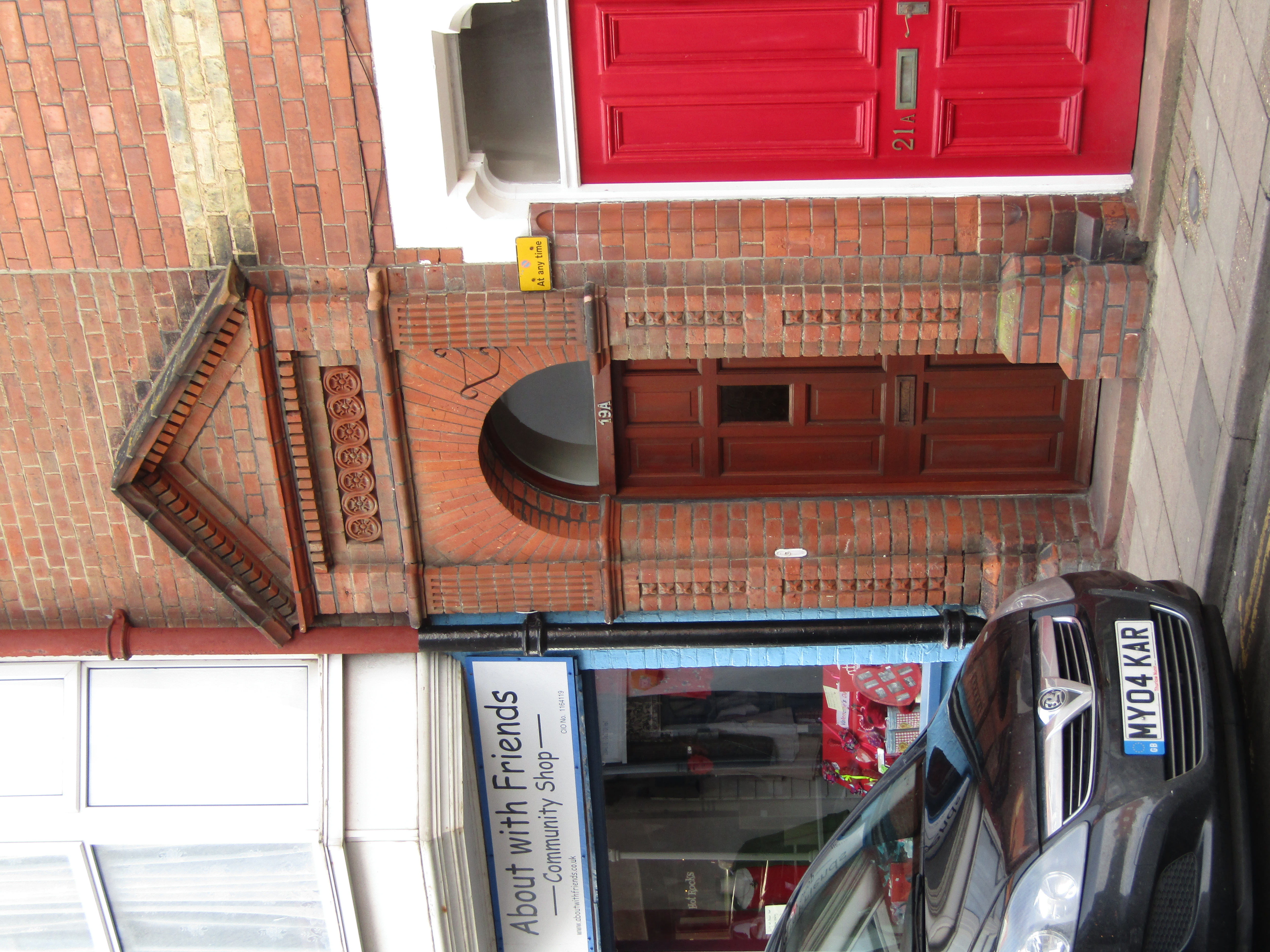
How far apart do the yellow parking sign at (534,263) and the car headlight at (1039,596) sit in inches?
102

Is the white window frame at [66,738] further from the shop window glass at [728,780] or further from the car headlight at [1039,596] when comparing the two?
the car headlight at [1039,596]

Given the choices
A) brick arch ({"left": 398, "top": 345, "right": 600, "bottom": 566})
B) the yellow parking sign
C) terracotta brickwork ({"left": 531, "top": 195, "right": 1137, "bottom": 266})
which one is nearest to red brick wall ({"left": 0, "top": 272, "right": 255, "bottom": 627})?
brick arch ({"left": 398, "top": 345, "right": 600, "bottom": 566})

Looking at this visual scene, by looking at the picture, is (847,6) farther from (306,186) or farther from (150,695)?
(150,695)

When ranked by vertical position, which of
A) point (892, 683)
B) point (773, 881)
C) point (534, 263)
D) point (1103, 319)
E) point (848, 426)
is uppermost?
point (534, 263)

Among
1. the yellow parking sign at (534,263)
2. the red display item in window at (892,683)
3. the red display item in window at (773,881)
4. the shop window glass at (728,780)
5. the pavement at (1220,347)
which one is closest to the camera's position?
the pavement at (1220,347)

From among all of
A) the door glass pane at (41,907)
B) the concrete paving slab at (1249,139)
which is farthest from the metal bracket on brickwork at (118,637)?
the concrete paving slab at (1249,139)

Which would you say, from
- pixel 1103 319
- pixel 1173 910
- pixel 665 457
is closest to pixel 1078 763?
pixel 1173 910

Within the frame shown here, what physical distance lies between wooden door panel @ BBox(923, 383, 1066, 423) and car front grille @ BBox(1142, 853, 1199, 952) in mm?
3081

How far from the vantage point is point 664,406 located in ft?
17.2

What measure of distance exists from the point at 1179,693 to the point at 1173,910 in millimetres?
608

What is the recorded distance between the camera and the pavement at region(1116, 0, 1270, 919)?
3.26m

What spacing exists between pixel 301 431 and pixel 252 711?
5.76ft

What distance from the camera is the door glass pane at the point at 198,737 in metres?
5.10

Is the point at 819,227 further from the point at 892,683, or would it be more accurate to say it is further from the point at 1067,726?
the point at 892,683
